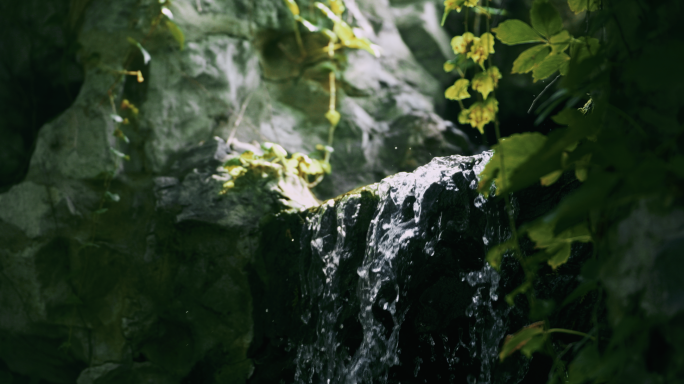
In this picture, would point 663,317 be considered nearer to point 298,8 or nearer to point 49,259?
point 49,259

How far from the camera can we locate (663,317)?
23.2 inches

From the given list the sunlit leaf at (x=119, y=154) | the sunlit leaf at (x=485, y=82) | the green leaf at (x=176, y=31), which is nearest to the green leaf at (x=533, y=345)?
the sunlit leaf at (x=485, y=82)

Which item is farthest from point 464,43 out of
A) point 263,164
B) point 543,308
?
point 263,164

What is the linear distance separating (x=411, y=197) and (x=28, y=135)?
2.95 meters

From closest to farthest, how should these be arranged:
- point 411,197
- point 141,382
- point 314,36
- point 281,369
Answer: point 411,197
point 281,369
point 141,382
point 314,36

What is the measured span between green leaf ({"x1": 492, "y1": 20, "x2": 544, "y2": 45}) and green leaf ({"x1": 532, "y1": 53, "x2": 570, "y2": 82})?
0.16ft

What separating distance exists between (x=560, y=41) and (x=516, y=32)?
3.8 inches

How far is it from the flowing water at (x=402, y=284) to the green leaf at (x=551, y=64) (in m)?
0.78

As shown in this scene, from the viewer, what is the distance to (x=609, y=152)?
2.12 feet

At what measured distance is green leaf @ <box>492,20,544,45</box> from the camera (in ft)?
3.35

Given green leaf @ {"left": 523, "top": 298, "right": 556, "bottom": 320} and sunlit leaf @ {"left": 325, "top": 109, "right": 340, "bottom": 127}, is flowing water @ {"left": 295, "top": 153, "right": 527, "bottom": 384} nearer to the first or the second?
green leaf @ {"left": 523, "top": 298, "right": 556, "bottom": 320}

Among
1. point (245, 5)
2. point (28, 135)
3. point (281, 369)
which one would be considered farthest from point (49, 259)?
point (245, 5)

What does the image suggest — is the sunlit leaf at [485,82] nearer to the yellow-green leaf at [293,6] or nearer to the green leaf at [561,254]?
the green leaf at [561,254]

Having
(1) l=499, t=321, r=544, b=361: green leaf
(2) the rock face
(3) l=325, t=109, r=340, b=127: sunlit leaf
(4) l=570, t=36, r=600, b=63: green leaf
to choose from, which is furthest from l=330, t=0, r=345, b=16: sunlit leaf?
(1) l=499, t=321, r=544, b=361: green leaf
